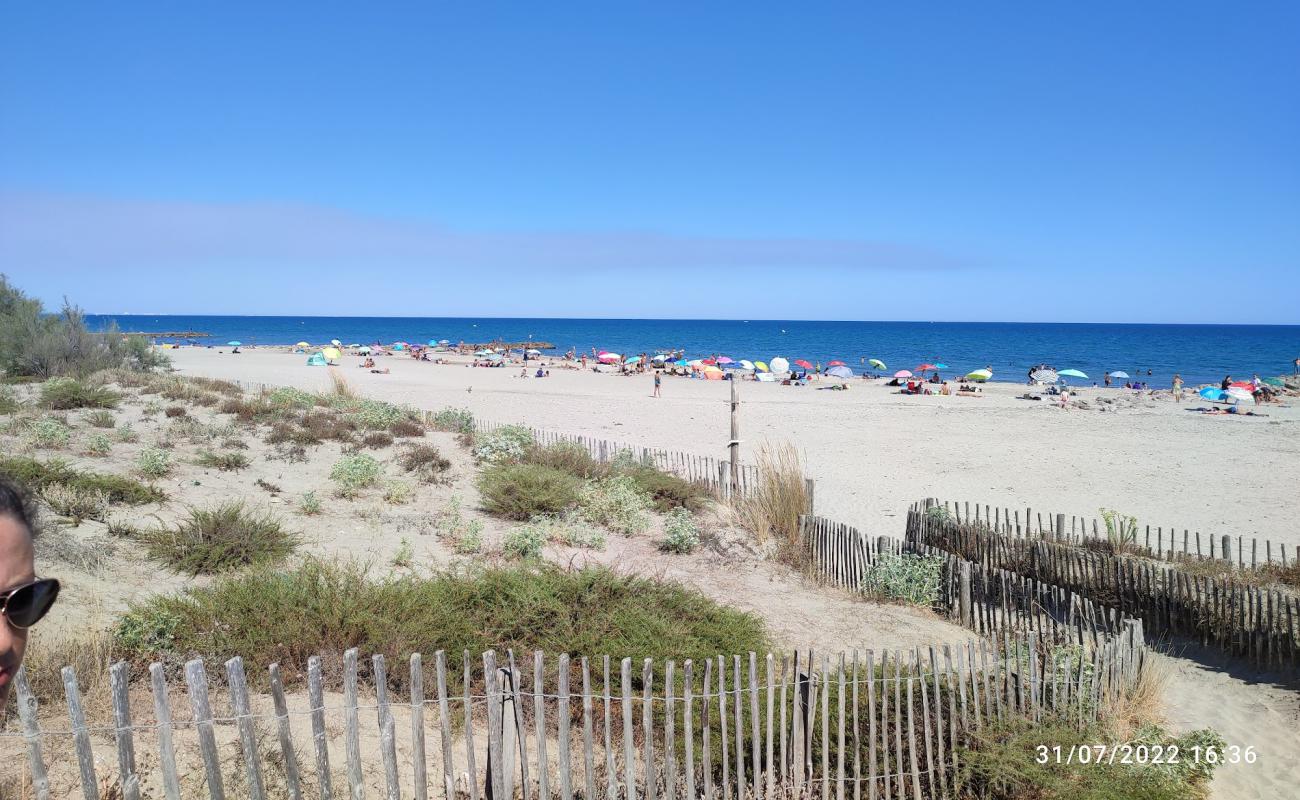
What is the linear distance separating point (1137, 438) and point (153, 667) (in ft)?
80.7

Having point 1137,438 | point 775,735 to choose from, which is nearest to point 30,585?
point 775,735

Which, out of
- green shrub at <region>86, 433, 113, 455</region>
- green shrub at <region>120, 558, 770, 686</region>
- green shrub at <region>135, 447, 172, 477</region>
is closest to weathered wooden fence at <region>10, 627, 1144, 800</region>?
green shrub at <region>120, 558, 770, 686</region>

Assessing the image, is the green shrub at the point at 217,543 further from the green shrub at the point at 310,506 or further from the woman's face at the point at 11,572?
the woman's face at the point at 11,572

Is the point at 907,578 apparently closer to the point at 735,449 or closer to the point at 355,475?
the point at 735,449

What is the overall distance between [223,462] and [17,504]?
10.9 metres

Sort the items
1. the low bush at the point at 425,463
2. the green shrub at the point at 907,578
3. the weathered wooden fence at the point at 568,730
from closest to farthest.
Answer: the weathered wooden fence at the point at 568,730, the green shrub at the point at 907,578, the low bush at the point at 425,463

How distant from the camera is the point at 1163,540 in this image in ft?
38.7

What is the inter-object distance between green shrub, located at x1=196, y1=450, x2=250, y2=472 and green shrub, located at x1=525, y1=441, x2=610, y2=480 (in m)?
4.37

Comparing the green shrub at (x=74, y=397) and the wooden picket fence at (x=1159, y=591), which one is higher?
the green shrub at (x=74, y=397)

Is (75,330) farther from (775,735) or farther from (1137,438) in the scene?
(1137,438)

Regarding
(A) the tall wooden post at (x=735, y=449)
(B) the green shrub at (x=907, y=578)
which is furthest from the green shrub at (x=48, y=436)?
(B) the green shrub at (x=907, y=578)

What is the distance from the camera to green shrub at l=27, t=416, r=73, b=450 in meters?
10.8

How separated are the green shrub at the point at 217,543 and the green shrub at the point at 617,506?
3974mm

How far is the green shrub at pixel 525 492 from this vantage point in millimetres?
10281
